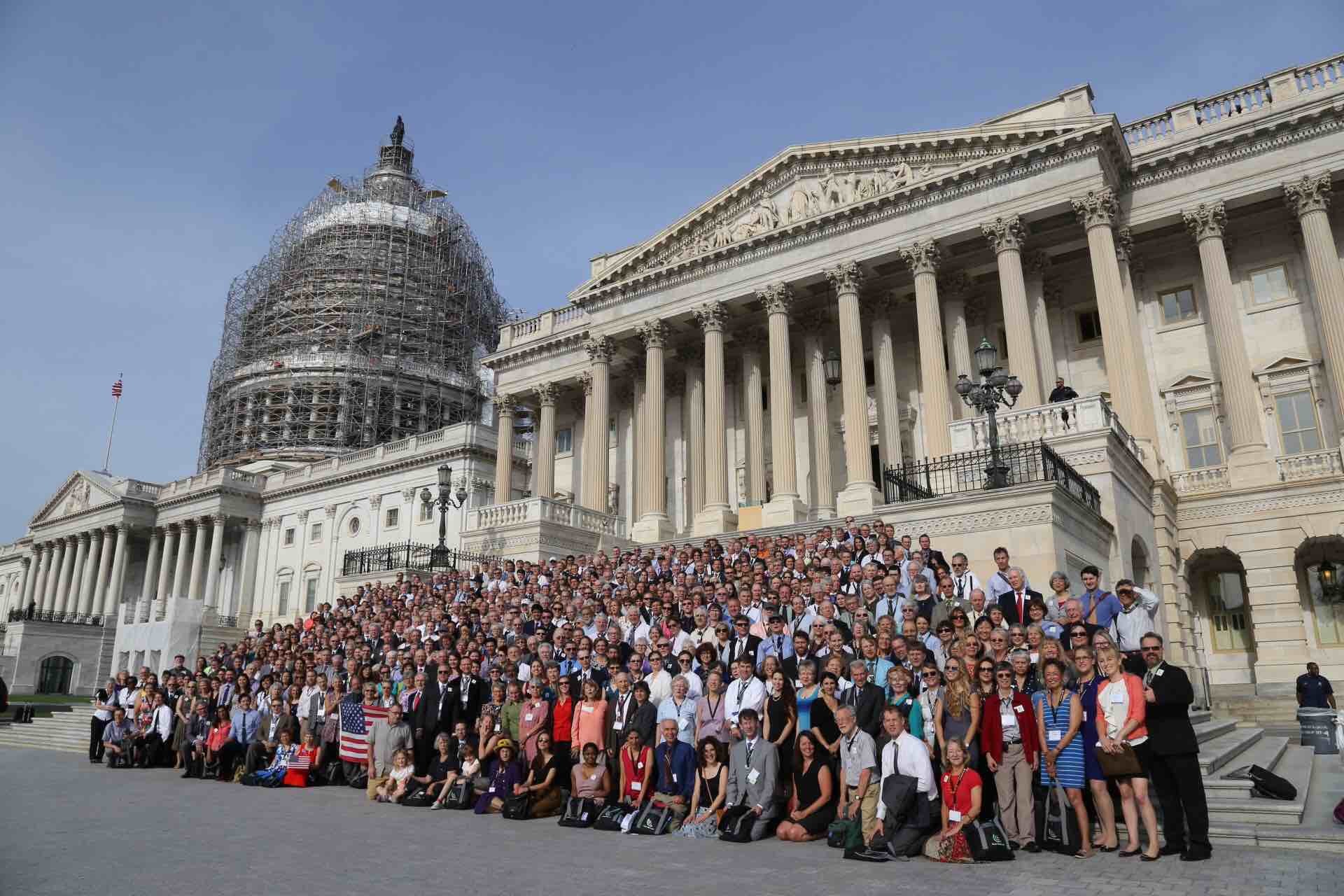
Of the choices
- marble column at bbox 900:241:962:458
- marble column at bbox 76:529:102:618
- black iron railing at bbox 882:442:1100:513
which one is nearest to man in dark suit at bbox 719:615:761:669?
black iron railing at bbox 882:442:1100:513

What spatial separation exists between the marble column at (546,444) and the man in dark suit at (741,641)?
2849 cm

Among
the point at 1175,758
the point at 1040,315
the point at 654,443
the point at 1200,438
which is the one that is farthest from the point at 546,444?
the point at 1175,758

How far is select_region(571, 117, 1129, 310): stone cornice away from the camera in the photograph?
27125mm

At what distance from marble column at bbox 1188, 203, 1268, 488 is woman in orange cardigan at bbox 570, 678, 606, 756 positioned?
2232 cm

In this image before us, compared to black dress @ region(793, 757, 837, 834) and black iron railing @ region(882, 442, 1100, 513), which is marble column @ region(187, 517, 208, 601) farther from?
black dress @ region(793, 757, 837, 834)

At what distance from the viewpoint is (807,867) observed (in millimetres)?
8094

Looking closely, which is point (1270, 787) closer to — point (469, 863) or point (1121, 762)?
point (1121, 762)

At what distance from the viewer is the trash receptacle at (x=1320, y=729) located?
16.1 m

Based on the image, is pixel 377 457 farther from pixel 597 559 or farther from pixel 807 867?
pixel 807 867

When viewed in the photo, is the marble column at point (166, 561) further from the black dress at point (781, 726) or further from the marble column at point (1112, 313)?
the black dress at point (781, 726)

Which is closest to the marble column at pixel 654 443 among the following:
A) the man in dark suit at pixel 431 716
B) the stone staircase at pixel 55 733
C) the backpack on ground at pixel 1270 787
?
the stone staircase at pixel 55 733

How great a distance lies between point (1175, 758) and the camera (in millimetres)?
8125

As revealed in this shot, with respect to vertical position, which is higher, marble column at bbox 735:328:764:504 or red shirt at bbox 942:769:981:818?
marble column at bbox 735:328:764:504

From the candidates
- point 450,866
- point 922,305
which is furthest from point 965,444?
point 450,866
